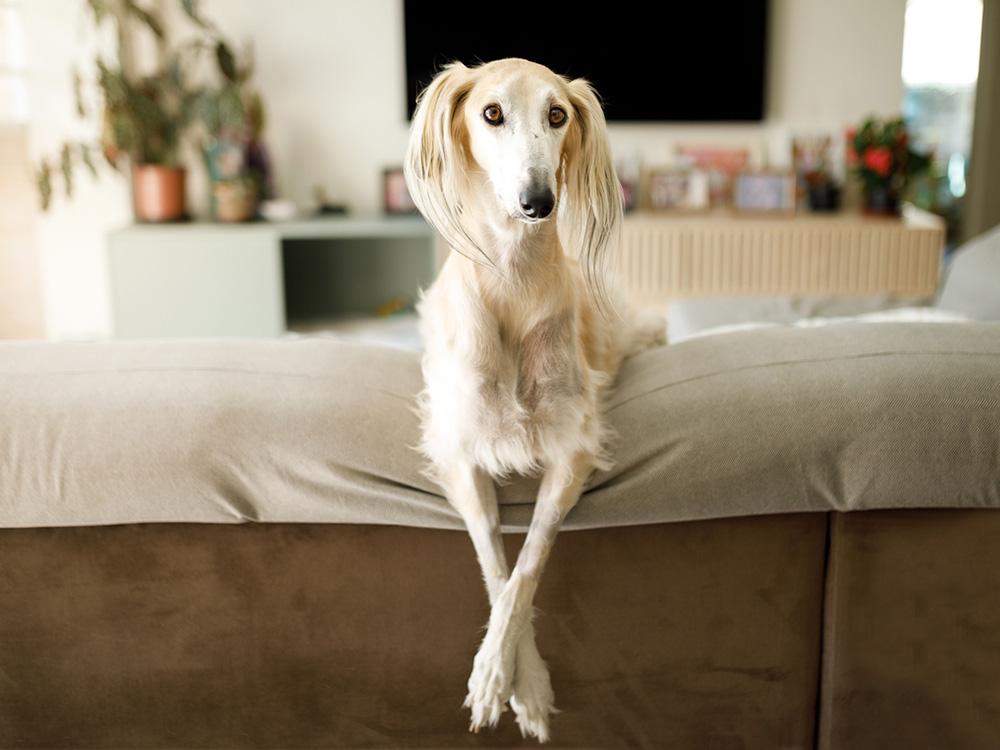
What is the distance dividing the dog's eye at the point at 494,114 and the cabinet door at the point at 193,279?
3334 mm

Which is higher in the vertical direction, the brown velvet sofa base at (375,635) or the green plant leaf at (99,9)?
the green plant leaf at (99,9)

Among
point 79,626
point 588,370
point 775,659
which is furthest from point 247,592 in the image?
point 775,659

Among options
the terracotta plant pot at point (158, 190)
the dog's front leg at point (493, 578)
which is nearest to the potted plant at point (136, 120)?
the terracotta plant pot at point (158, 190)

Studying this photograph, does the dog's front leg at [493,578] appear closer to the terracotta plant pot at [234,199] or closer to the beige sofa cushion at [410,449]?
the beige sofa cushion at [410,449]

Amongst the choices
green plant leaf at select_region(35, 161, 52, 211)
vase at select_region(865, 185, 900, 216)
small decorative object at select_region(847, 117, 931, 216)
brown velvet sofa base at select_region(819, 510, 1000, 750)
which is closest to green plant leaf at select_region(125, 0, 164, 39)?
green plant leaf at select_region(35, 161, 52, 211)

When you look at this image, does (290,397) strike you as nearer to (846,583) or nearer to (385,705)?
(385,705)

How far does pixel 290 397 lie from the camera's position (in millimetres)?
1317

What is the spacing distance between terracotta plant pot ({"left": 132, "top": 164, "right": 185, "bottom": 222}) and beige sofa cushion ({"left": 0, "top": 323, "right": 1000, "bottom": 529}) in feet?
11.6

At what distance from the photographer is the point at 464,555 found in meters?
1.35

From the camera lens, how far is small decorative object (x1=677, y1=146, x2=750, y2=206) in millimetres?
5008

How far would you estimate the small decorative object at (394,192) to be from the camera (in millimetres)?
4867

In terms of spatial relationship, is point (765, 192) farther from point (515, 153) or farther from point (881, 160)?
point (515, 153)

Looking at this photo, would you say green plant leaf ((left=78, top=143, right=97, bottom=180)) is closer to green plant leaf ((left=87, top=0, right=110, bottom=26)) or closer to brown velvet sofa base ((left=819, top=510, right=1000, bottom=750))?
green plant leaf ((left=87, top=0, right=110, bottom=26))

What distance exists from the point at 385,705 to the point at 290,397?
0.44 meters
